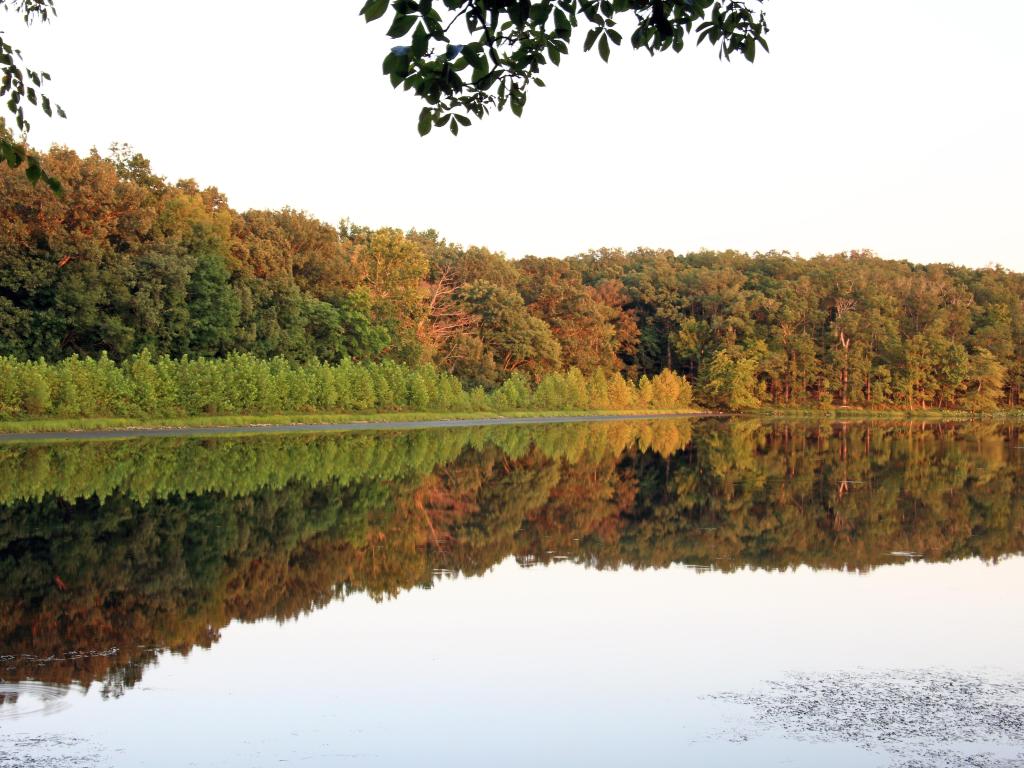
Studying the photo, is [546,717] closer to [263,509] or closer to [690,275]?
[263,509]

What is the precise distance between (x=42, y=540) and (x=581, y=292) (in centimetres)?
6520

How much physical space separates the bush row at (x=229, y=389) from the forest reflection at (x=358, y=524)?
5610 mm

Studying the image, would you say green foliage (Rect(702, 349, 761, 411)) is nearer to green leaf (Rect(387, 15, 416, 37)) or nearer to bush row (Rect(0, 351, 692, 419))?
bush row (Rect(0, 351, 692, 419))

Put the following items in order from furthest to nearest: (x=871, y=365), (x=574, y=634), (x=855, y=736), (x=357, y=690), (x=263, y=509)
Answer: (x=871, y=365) < (x=263, y=509) < (x=574, y=634) < (x=357, y=690) < (x=855, y=736)

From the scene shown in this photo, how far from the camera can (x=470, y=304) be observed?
6731cm

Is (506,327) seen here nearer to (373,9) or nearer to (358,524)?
(358,524)

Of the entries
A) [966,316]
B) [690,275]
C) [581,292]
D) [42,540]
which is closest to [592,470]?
[42,540]

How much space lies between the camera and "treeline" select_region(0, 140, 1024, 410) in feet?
139

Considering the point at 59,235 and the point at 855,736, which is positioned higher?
the point at 59,235

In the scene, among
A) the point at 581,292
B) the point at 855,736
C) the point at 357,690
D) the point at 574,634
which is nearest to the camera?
the point at 855,736

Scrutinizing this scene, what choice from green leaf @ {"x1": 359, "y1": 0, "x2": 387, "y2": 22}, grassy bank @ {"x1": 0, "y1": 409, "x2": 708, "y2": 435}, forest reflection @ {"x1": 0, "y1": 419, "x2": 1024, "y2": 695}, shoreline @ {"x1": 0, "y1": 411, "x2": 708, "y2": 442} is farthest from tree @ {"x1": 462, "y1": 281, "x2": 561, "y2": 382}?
green leaf @ {"x1": 359, "y1": 0, "x2": 387, "y2": 22}

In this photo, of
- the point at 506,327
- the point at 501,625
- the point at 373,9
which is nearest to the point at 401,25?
the point at 373,9

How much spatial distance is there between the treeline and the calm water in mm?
25508

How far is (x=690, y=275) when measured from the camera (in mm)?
84312
